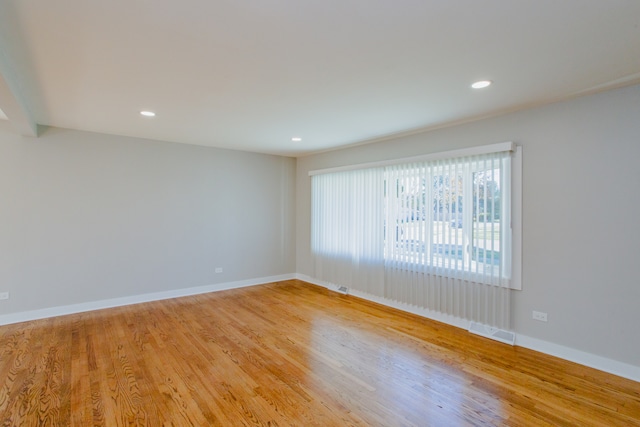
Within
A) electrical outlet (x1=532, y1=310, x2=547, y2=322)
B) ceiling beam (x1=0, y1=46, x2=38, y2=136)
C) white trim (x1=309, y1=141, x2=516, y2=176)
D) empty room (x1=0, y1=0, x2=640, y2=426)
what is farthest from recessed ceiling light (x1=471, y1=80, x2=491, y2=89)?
ceiling beam (x1=0, y1=46, x2=38, y2=136)

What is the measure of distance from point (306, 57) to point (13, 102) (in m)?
2.77

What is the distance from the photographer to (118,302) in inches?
183

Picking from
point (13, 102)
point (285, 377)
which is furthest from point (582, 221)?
point (13, 102)

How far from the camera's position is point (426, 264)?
4176mm

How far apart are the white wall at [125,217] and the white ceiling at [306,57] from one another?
2.78ft

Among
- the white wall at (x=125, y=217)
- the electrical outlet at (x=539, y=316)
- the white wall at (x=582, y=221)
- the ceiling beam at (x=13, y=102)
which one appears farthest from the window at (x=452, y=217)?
the ceiling beam at (x=13, y=102)

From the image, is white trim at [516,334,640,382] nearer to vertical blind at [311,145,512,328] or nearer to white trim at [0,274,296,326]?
vertical blind at [311,145,512,328]

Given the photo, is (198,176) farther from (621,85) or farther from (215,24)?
(621,85)

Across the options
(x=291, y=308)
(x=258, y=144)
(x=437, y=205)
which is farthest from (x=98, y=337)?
(x=437, y=205)

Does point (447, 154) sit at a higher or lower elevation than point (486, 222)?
higher

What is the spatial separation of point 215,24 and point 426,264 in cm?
364

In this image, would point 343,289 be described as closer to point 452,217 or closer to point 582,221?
point 452,217

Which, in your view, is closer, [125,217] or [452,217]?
[452,217]

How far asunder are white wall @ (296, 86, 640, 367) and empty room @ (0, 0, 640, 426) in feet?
0.06
